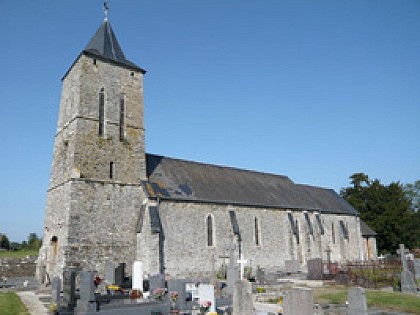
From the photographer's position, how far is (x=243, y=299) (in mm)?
8227

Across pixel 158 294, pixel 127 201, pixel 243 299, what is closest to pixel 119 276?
pixel 158 294

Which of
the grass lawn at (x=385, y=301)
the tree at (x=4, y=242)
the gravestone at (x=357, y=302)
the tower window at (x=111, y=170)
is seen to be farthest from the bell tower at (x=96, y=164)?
the tree at (x=4, y=242)

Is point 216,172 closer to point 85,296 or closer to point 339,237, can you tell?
point 339,237

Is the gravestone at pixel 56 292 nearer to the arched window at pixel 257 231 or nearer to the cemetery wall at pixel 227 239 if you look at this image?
the cemetery wall at pixel 227 239

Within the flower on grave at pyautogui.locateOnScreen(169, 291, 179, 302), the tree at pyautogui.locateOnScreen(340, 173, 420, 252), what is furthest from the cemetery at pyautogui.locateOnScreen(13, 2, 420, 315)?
the tree at pyautogui.locateOnScreen(340, 173, 420, 252)

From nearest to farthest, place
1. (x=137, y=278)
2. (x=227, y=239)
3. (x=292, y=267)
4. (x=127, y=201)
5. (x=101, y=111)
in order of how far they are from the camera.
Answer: (x=137, y=278) → (x=127, y=201) → (x=101, y=111) → (x=227, y=239) → (x=292, y=267)

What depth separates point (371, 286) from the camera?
59.8 ft

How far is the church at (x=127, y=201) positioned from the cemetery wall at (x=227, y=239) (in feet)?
0.21

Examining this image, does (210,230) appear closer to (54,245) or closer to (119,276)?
(119,276)

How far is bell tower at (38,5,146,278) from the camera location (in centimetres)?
1808

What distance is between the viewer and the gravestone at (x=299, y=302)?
725cm

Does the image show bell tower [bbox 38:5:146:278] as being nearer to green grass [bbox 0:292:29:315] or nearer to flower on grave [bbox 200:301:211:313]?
green grass [bbox 0:292:29:315]

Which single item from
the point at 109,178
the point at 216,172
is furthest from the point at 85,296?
the point at 216,172

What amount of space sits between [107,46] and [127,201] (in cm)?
1028
